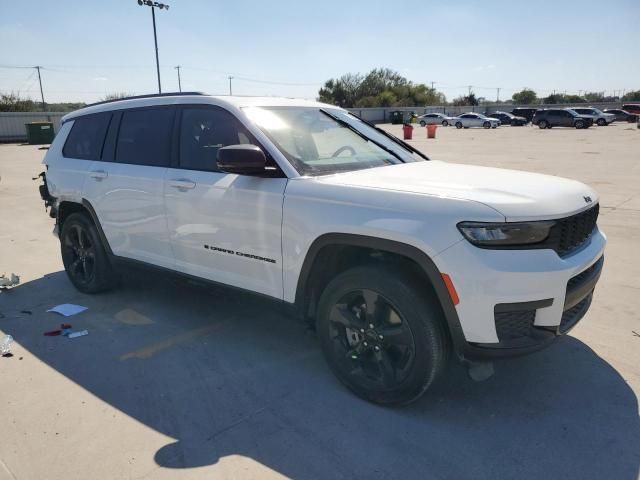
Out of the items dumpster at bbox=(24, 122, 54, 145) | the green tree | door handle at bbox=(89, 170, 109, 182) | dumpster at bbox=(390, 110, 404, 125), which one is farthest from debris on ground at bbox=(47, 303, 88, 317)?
the green tree

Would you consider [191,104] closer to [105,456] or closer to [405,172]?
[405,172]

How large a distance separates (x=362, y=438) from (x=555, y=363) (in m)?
1.63

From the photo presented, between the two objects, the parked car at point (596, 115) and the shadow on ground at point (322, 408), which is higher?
the parked car at point (596, 115)

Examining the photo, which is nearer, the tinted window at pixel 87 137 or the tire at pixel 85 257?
the tinted window at pixel 87 137

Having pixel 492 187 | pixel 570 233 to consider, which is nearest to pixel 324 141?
pixel 492 187

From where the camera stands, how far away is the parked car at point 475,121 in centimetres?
4692

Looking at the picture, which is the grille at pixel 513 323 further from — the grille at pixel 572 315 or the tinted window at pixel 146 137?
the tinted window at pixel 146 137

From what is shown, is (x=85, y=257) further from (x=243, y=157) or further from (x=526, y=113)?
(x=526, y=113)

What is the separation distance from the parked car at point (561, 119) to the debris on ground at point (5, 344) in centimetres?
4454

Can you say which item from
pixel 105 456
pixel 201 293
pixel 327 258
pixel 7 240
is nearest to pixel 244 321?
pixel 201 293

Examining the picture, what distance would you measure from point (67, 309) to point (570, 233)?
4318 millimetres

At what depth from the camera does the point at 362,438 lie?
281cm

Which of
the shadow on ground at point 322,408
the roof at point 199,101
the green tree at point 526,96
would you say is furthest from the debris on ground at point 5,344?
the green tree at point 526,96

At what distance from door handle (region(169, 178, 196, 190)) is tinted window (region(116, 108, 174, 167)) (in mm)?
253
